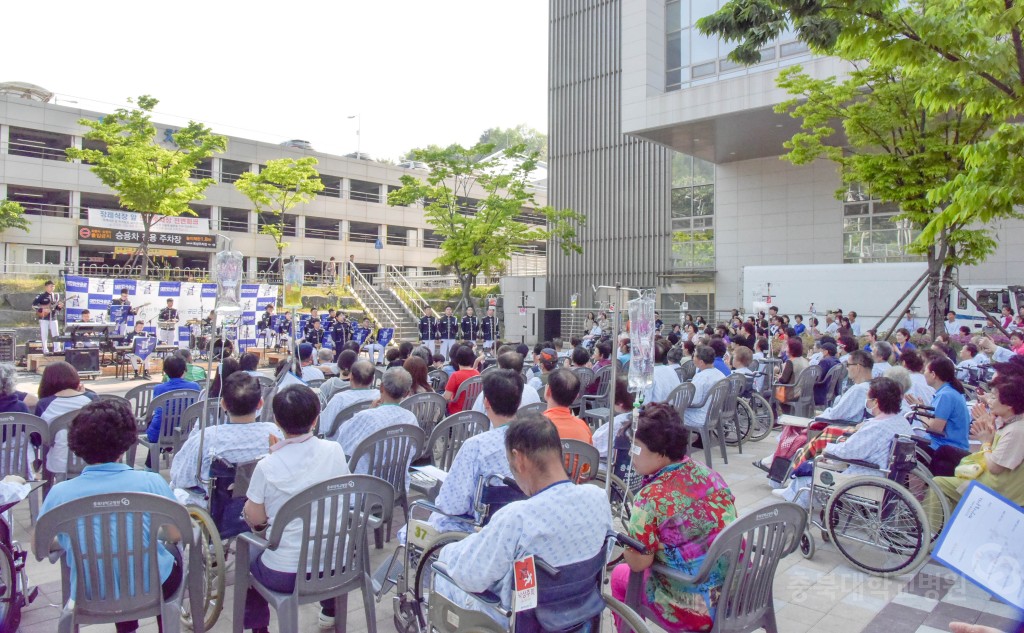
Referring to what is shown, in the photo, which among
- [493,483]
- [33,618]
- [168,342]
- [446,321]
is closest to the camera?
[493,483]

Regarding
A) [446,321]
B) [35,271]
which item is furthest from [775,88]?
[35,271]

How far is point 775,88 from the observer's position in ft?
52.8

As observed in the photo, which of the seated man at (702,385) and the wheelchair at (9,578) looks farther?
the seated man at (702,385)

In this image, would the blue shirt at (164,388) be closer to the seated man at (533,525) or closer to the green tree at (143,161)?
the seated man at (533,525)

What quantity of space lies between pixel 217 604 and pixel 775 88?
659 inches

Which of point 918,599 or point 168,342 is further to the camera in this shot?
point 168,342

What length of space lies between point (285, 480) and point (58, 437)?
2.78m

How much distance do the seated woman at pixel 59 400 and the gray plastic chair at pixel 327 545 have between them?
2610mm

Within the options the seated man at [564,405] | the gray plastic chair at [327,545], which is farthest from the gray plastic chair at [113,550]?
the seated man at [564,405]

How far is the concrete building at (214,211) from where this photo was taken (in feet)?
89.9

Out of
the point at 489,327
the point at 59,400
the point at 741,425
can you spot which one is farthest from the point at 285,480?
the point at 489,327

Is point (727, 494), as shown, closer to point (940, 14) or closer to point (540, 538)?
point (540, 538)

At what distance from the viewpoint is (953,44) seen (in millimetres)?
4938

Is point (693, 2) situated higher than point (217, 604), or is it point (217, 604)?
point (693, 2)
